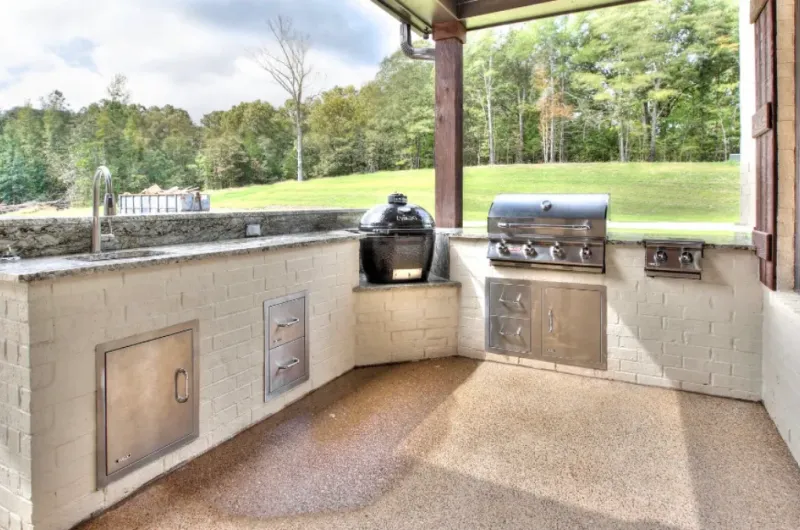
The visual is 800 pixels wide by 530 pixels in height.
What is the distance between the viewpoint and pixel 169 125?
365 centimetres

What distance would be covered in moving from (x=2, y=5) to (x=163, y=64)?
3.67 feet

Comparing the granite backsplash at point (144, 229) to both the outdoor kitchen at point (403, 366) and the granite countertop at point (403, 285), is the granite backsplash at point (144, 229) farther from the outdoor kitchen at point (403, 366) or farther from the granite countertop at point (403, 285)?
the granite countertop at point (403, 285)

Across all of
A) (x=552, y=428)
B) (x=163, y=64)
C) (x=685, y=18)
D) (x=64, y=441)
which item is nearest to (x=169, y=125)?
(x=163, y=64)

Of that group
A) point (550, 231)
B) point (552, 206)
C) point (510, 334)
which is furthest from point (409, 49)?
point (510, 334)

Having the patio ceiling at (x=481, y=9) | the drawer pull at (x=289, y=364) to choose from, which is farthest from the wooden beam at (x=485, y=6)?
Result: the drawer pull at (x=289, y=364)

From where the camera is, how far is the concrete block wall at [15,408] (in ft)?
5.20

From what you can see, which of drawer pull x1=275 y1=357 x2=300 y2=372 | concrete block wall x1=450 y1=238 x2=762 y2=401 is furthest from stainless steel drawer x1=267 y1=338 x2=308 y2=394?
concrete block wall x1=450 y1=238 x2=762 y2=401

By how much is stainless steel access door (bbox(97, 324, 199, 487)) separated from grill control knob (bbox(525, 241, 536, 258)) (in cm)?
230

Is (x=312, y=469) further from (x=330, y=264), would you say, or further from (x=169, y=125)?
(x=169, y=125)

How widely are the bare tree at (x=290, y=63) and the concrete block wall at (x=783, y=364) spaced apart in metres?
4.18

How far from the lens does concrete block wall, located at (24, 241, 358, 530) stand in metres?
1.63

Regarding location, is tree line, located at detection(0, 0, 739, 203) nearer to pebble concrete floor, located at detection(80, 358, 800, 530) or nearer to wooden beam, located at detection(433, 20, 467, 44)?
wooden beam, located at detection(433, 20, 467, 44)

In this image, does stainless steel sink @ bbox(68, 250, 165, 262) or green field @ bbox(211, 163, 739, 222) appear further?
green field @ bbox(211, 163, 739, 222)

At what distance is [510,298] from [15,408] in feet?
9.61
